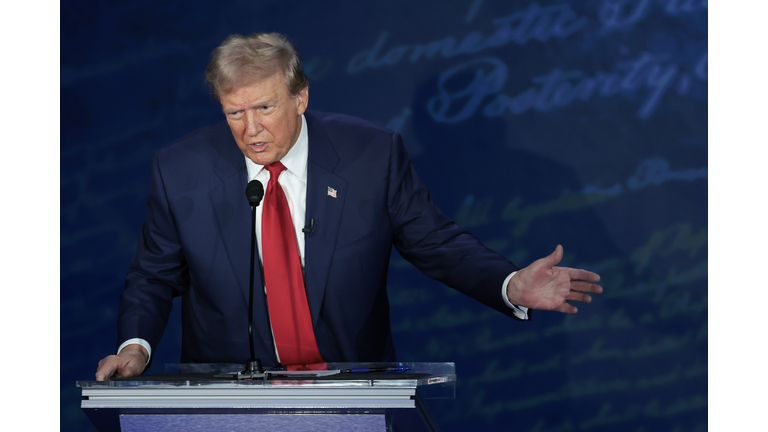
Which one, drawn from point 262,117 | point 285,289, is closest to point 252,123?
point 262,117

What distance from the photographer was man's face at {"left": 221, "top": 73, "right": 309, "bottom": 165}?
2.00 meters

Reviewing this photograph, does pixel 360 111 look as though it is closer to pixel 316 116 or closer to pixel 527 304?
pixel 316 116

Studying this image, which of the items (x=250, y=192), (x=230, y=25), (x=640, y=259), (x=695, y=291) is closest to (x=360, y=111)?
(x=230, y=25)

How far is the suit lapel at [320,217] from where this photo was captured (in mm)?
2088

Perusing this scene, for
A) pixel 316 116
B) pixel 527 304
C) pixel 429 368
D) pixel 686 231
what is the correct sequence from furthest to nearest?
pixel 686 231, pixel 316 116, pixel 527 304, pixel 429 368

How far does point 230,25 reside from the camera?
3572mm

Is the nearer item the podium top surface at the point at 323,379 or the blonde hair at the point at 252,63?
the podium top surface at the point at 323,379

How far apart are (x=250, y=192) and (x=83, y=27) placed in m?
2.45

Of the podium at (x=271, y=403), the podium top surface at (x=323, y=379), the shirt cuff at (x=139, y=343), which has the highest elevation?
the shirt cuff at (x=139, y=343)

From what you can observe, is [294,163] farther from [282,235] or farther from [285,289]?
[285,289]

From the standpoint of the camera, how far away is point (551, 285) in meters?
1.88

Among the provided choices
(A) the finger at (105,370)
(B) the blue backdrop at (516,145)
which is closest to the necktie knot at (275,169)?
(A) the finger at (105,370)

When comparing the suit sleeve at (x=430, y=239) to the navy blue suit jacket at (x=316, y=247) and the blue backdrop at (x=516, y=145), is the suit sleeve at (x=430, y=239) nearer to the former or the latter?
the navy blue suit jacket at (x=316, y=247)

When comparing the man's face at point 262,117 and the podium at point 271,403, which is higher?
the man's face at point 262,117
